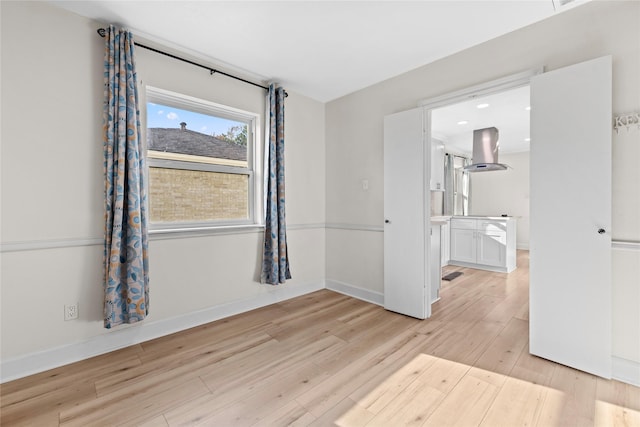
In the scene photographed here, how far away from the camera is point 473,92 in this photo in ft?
8.10

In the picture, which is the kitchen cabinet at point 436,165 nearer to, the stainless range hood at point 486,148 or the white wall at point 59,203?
Result: the stainless range hood at point 486,148

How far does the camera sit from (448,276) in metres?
4.54

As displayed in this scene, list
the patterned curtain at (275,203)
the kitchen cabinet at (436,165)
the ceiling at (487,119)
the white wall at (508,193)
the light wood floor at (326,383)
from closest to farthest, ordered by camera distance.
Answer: the light wood floor at (326,383), the patterned curtain at (275,203), the ceiling at (487,119), the kitchen cabinet at (436,165), the white wall at (508,193)

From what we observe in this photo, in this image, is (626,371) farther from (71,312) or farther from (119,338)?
(71,312)

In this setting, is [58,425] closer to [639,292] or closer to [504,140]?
[639,292]

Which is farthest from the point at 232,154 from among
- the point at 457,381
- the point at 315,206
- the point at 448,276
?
the point at 448,276

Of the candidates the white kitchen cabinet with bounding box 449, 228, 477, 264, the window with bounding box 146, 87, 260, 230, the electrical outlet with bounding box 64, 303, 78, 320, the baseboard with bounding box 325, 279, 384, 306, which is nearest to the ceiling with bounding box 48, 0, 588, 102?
the window with bounding box 146, 87, 260, 230

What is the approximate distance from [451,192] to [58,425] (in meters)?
6.61

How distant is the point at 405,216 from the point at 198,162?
7.18 feet

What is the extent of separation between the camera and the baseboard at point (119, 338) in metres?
1.84

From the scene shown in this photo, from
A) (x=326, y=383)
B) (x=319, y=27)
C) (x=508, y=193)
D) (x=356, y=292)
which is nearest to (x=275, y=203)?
(x=356, y=292)

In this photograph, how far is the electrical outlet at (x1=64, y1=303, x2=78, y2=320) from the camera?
2.00 metres

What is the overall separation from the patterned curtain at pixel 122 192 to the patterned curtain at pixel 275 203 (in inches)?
47.2

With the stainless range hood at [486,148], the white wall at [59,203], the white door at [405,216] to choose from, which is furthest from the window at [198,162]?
the stainless range hood at [486,148]
